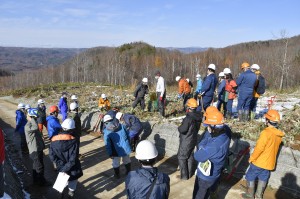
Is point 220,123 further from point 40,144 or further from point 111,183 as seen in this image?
point 40,144

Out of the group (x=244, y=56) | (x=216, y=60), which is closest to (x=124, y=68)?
(x=216, y=60)

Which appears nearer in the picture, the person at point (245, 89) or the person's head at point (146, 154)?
the person's head at point (146, 154)

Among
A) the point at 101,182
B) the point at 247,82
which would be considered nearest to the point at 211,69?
the point at 247,82

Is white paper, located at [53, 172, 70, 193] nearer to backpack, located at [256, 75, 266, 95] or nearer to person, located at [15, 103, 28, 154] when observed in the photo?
person, located at [15, 103, 28, 154]

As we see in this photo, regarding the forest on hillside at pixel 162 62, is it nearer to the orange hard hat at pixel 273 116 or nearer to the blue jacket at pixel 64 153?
the orange hard hat at pixel 273 116

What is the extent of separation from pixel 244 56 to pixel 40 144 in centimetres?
9092

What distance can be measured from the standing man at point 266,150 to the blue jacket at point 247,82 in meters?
3.22

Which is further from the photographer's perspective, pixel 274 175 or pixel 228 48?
pixel 228 48

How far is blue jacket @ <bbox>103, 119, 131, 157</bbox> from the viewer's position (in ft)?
22.5

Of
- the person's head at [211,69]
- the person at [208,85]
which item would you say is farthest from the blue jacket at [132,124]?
the person's head at [211,69]

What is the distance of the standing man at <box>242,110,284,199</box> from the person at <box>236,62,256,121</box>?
323 centimetres

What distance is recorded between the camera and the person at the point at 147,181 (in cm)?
353

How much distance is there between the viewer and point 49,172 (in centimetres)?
816

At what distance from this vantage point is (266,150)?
17.6 feet
